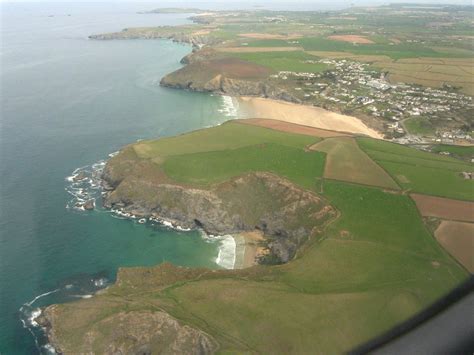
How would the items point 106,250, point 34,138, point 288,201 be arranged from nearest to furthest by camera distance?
point 106,250 < point 288,201 < point 34,138

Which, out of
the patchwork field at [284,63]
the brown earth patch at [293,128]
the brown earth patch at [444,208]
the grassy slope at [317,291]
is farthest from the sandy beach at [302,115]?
the grassy slope at [317,291]

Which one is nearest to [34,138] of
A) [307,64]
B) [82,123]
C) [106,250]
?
[82,123]

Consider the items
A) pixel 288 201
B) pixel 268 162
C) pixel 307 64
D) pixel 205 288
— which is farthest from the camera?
pixel 307 64

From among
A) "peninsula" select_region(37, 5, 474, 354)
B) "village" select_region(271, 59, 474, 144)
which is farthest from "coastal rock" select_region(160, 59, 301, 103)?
"peninsula" select_region(37, 5, 474, 354)

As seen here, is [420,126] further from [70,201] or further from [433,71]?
[70,201]

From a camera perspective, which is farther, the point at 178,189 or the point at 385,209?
the point at 178,189

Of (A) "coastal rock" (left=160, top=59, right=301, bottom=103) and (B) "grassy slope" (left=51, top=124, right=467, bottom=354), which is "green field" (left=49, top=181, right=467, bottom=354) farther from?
(A) "coastal rock" (left=160, top=59, right=301, bottom=103)

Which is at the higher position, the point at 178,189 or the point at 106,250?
the point at 178,189

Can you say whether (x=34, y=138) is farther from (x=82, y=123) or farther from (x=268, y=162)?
(x=268, y=162)
